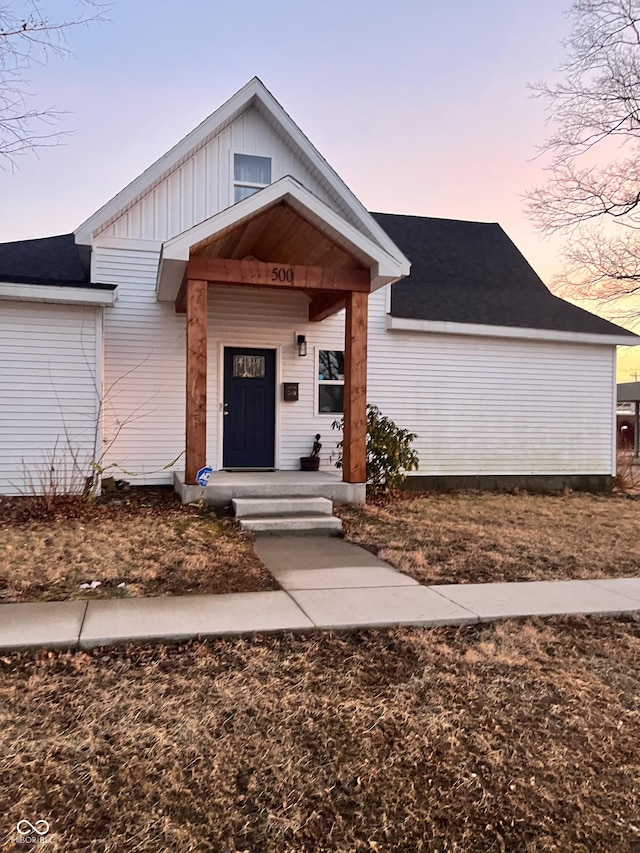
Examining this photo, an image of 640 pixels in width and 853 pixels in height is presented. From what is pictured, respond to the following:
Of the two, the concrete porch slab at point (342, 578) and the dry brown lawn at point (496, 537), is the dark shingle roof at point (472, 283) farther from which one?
the concrete porch slab at point (342, 578)

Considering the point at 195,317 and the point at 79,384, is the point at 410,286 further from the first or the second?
the point at 79,384

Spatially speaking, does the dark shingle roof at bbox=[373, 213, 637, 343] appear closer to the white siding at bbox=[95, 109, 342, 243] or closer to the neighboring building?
the white siding at bbox=[95, 109, 342, 243]

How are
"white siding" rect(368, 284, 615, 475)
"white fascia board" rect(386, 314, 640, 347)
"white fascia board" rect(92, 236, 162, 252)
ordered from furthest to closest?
"white siding" rect(368, 284, 615, 475) → "white fascia board" rect(386, 314, 640, 347) → "white fascia board" rect(92, 236, 162, 252)

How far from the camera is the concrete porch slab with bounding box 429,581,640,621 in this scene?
422cm

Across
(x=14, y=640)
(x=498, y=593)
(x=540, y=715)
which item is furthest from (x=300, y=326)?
(x=540, y=715)

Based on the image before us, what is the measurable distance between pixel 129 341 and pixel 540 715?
8064 millimetres

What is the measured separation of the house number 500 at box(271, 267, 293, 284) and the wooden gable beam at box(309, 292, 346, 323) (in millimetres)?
1004

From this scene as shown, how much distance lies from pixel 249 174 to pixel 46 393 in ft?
15.9

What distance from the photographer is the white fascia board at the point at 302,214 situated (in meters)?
7.13

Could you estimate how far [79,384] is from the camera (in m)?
8.63

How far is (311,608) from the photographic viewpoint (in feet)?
13.5

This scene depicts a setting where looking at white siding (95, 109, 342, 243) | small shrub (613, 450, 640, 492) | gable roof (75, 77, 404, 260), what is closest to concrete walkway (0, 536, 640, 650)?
gable roof (75, 77, 404, 260)

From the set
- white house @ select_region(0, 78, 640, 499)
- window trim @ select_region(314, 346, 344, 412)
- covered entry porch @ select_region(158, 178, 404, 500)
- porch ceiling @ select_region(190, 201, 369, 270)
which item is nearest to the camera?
covered entry porch @ select_region(158, 178, 404, 500)

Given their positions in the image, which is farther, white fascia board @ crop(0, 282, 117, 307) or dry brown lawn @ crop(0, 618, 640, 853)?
white fascia board @ crop(0, 282, 117, 307)
